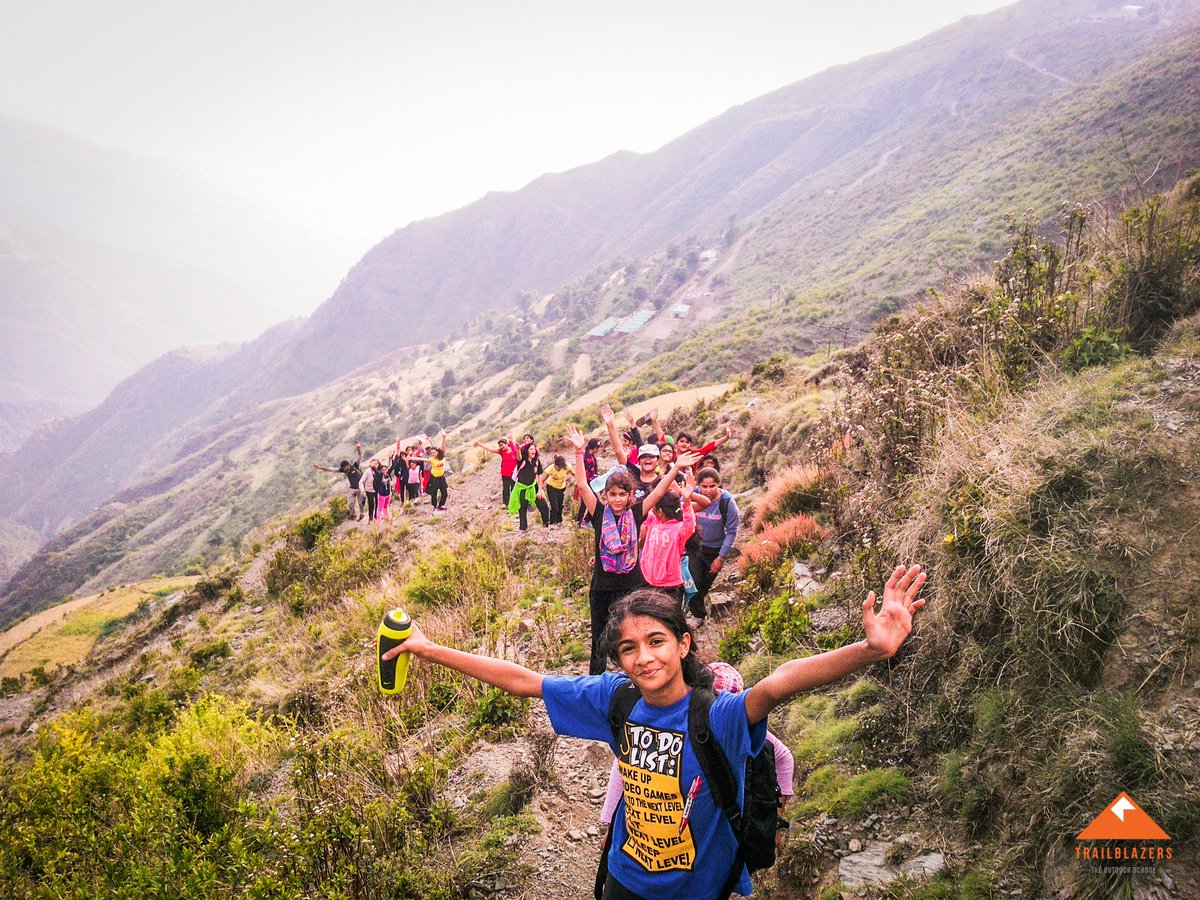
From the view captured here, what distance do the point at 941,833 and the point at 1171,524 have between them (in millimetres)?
1809

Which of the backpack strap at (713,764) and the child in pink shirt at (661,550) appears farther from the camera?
the child in pink shirt at (661,550)

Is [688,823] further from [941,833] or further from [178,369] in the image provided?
[178,369]

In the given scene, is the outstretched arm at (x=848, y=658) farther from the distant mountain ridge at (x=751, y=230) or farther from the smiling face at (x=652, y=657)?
the distant mountain ridge at (x=751, y=230)

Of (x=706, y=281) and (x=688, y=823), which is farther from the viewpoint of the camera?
(x=706, y=281)

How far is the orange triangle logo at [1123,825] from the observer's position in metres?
1.97

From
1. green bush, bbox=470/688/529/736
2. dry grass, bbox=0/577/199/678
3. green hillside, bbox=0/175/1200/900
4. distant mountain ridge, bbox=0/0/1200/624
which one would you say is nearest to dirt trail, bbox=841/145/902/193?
distant mountain ridge, bbox=0/0/1200/624

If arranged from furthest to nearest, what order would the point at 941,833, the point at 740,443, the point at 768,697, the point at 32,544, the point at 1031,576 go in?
the point at 32,544 → the point at 740,443 → the point at 1031,576 → the point at 941,833 → the point at 768,697

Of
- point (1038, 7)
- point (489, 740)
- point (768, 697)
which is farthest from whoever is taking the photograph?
point (1038, 7)

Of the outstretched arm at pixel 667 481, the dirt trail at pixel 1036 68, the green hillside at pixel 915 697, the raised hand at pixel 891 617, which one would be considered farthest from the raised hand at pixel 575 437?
the dirt trail at pixel 1036 68

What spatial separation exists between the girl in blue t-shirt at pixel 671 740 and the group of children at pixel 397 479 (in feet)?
38.2

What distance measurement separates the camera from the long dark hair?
2131 mm

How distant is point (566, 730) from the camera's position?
7.44 ft

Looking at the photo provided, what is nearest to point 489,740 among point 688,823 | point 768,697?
point 688,823

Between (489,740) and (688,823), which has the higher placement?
(688,823)
